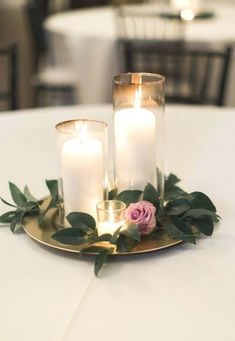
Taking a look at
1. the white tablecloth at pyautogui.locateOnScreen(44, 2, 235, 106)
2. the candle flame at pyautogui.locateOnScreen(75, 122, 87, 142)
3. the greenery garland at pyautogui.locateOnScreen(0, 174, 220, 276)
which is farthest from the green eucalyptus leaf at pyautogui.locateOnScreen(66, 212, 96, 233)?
the white tablecloth at pyautogui.locateOnScreen(44, 2, 235, 106)

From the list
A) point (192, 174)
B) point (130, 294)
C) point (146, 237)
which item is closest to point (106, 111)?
point (192, 174)

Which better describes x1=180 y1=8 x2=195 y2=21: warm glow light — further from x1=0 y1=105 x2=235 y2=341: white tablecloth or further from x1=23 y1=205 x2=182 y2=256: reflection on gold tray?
x1=23 y1=205 x2=182 y2=256: reflection on gold tray

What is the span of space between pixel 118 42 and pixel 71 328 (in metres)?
1.93

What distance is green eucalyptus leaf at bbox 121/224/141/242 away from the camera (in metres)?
0.63

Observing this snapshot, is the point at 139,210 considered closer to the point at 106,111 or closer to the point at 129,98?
the point at 129,98

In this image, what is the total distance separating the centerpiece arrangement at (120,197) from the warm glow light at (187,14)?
2050 millimetres

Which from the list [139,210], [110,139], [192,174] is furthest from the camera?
[110,139]

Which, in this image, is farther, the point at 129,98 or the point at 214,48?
the point at 214,48

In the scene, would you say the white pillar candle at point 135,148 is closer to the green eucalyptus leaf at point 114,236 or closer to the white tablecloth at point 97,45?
the green eucalyptus leaf at point 114,236

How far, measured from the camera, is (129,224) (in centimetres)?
65

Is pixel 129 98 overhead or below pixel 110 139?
overhead

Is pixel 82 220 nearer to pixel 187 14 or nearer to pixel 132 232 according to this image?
pixel 132 232

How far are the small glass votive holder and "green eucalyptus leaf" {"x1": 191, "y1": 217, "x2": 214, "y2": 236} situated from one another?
0.10 metres

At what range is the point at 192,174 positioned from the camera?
92 cm
